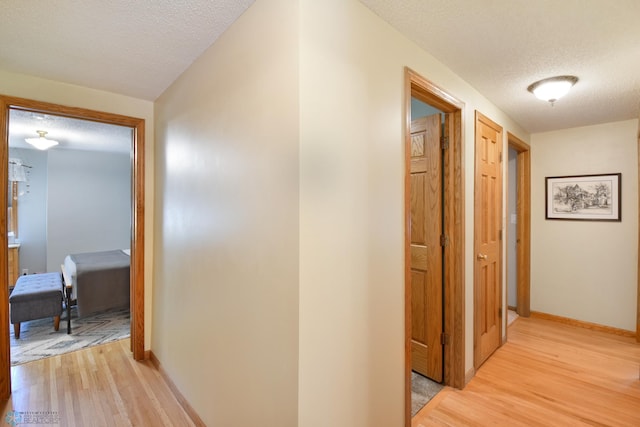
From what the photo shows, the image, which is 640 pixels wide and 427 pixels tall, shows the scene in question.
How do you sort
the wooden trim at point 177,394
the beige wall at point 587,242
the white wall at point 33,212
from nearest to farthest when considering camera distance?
the wooden trim at point 177,394 → the beige wall at point 587,242 → the white wall at point 33,212

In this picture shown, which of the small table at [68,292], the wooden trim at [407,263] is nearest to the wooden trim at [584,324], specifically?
the wooden trim at [407,263]

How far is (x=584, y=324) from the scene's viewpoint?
353cm

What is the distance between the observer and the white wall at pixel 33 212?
508cm

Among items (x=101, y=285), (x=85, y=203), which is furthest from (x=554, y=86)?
(x=85, y=203)

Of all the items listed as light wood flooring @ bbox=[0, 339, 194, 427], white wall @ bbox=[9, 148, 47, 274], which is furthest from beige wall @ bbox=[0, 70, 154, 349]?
white wall @ bbox=[9, 148, 47, 274]

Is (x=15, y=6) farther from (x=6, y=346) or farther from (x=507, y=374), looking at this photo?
(x=507, y=374)

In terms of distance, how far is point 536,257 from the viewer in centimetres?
388

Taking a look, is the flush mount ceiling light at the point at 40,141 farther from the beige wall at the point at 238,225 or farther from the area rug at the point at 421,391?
the area rug at the point at 421,391

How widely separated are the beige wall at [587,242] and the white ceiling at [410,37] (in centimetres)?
118

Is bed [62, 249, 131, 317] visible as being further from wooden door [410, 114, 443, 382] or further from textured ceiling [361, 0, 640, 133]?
textured ceiling [361, 0, 640, 133]

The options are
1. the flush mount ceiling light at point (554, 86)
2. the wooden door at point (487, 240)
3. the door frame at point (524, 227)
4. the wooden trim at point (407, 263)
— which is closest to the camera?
the wooden trim at point (407, 263)

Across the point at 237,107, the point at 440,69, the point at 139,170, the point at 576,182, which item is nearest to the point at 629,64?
the point at 440,69

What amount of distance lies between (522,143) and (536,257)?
1.54 meters

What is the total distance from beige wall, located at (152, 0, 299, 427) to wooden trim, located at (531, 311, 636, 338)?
408 cm
